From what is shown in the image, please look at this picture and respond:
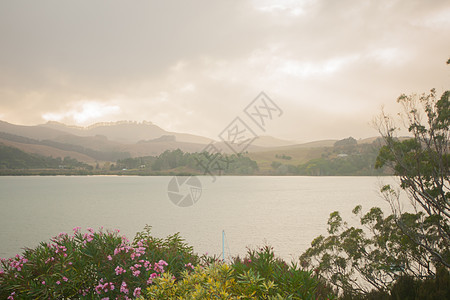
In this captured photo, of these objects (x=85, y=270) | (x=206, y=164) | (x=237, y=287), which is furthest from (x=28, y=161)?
(x=237, y=287)

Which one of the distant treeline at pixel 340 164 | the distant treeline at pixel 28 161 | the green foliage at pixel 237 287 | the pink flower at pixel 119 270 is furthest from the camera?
the distant treeline at pixel 28 161

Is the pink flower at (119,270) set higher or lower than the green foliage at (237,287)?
lower

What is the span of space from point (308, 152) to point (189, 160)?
6957cm

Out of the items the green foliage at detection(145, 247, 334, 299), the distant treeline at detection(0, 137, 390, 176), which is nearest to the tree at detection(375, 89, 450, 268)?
the green foliage at detection(145, 247, 334, 299)

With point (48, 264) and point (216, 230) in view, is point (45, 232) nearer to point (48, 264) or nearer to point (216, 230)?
point (216, 230)

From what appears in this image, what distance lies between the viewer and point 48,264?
6.62m

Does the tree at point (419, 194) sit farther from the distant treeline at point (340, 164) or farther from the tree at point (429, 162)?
the distant treeline at point (340, 164)

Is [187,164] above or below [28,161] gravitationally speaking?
below

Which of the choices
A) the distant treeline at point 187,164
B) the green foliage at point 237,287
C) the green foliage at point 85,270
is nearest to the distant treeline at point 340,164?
the distant treeline at point 187,164

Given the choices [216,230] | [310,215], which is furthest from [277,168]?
[216,230]

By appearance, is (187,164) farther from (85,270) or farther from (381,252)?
(85,270)

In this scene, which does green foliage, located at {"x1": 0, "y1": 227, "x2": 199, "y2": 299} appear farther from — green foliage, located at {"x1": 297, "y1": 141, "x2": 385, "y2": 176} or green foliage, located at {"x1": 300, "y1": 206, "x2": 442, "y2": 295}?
green foliage, located at {"x1": 297, "y1": 141, "x2": 385, "y2": 176}

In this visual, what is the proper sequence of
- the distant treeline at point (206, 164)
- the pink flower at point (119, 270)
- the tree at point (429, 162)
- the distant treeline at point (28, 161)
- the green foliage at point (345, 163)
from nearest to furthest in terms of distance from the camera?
the pink flower at point (119, 270) < the tree at point (429, 162) < the green foliage at point (345, 163) < the distant treeline at point (206, 164) < the distant treeline at point (28, 161)

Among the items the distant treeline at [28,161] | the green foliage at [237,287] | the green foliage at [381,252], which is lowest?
the green foliage at [381,252]
